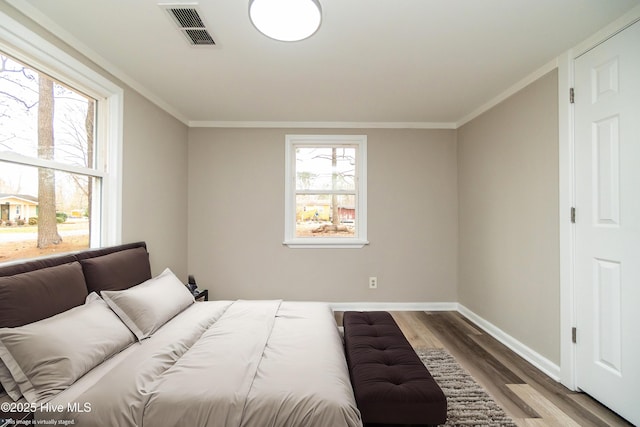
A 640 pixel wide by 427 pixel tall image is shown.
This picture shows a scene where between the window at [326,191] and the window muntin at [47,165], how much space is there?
211cm

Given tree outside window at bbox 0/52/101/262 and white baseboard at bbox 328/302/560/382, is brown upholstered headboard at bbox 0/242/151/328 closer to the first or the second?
tree outside window at bbox 0/52/101/262

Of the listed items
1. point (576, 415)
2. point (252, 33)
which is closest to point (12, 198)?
point (252, 33)

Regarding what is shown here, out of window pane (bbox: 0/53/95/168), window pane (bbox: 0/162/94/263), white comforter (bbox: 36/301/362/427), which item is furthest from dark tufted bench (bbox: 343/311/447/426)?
window pane (bbox: 0/53/95/168)

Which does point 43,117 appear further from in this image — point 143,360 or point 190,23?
point 143,360

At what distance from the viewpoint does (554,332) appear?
2.29 meters

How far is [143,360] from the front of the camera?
4.89ft

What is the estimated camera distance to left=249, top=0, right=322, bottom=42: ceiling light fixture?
1514 mm

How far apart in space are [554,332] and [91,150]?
4000mm

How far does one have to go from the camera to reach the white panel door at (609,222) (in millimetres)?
1743

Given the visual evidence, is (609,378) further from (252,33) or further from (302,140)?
(302,140)

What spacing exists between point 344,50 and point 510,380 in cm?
279

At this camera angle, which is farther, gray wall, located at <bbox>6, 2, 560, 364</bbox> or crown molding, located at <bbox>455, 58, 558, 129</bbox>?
gray wall, located at <bbox>6, 2, 560, 364</bbox>

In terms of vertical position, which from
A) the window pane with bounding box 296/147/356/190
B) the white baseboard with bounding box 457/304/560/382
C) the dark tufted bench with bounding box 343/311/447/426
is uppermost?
the window pane with bounding box 296/147/356/190

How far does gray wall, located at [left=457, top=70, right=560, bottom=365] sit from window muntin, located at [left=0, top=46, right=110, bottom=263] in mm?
3647
